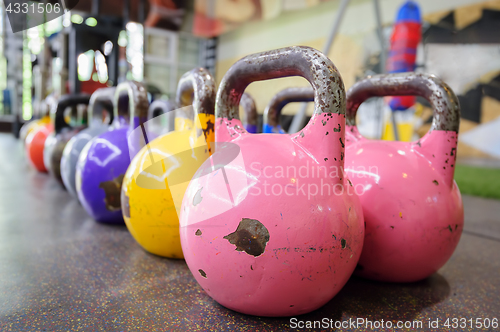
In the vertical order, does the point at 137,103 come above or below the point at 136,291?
above

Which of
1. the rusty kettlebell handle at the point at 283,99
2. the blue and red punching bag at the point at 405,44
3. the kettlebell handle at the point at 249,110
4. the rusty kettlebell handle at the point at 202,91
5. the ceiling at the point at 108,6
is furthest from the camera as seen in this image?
the ceiling at the point at 108,6

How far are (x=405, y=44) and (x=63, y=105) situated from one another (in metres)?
2.15

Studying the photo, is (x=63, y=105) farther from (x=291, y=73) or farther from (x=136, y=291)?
(x=291, y=73)

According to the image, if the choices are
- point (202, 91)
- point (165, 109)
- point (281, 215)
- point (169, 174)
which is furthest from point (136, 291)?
point (165, 109)

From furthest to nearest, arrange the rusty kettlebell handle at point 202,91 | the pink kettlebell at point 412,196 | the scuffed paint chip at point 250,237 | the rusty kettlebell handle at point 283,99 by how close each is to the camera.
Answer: the rusty kettlebell handle at point 283,99
the rusty kettlebell handle at point 202,91
the pink kettlebell at point 412,196
the scuffed paint chip at point 250,237

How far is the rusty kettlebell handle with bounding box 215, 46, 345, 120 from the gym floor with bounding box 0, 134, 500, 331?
474 millimetres

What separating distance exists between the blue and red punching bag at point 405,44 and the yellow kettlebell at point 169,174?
60.4 inches

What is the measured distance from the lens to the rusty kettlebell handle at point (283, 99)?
52.4 inches

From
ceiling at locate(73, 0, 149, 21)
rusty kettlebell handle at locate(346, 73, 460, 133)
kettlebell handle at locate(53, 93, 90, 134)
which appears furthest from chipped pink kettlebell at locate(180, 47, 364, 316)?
ceiling at locate(73, 0, 149, 21)

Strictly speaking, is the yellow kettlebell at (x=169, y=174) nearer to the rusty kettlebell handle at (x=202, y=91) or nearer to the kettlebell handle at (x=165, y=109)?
the rusty kettlebell handle at (x=202, y=91)

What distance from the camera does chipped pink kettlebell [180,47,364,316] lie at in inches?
27.3

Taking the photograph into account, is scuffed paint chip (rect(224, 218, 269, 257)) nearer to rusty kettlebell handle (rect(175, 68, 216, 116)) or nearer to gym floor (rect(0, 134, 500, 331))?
gym floor (rect(0, 134, 500, 331))

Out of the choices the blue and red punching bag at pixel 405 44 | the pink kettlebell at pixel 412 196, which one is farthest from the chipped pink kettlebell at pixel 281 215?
the blue and red punching bag at pixel 405 44

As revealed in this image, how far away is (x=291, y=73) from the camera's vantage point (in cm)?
81
